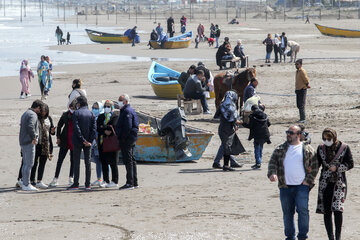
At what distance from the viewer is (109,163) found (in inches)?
498

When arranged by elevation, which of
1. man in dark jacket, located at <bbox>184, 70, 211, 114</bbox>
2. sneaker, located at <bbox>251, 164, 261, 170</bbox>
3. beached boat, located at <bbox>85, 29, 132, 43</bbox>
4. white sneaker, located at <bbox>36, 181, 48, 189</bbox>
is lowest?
white sneaker, located at <bbox>36, 181, 48, 189</bbox>

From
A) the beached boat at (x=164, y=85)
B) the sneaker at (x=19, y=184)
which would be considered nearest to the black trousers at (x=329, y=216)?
the sneaker at (x=19, y=184)

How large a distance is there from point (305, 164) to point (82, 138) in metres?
4.70

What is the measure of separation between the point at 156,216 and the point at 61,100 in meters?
14.5

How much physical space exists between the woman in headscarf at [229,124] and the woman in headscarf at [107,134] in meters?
2.11

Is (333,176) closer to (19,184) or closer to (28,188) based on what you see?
(28,188)

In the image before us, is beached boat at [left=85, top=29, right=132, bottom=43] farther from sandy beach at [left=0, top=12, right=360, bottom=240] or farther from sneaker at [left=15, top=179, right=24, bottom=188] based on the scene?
sneaker at [left=15, top=179, right=24, bottom=188]

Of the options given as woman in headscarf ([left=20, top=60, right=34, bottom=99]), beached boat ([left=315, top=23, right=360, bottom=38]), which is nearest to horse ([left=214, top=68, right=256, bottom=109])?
woman in headscarf ([left=20, top=60, right=34, bottom=99])

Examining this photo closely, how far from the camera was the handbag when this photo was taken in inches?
491

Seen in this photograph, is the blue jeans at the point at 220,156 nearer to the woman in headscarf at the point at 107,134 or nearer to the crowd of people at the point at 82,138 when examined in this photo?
the crowd of people at the point at 82,138

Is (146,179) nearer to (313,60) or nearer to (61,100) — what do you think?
(61,100)

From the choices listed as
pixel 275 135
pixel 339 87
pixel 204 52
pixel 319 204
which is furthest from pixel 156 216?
pixel 204 52

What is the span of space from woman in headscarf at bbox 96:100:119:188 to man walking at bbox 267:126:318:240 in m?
4.37

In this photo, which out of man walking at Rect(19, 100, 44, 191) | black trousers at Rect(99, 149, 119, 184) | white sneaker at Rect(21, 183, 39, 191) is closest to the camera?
man walking at Rect(19, 100, 44, 191)
